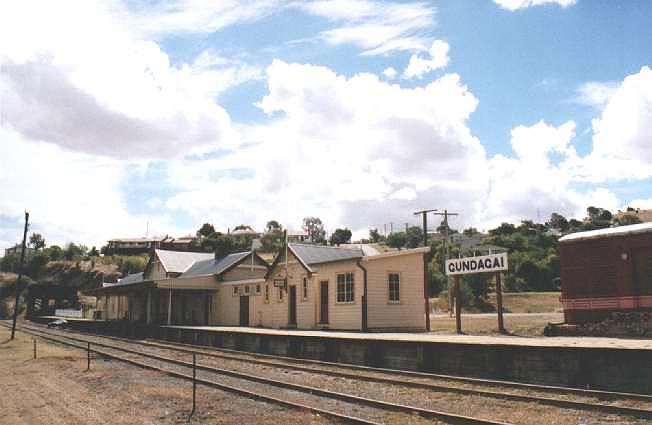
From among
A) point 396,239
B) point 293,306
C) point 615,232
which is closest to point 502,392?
point 615,232

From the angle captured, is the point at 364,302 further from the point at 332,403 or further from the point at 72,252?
the point at 72,252

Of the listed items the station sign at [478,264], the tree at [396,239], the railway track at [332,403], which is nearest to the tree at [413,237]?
the tree at [396,239]

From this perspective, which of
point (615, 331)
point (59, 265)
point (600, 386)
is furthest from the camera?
point (59, 265)

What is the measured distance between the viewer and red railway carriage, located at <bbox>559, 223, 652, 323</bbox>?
18859 mm

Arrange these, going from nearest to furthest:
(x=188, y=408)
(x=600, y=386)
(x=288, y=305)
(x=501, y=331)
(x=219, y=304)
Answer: (x=188, y=408)
(x=600, y=386)
(x=501, y=331)
(x=288, y=305)
(x=219, y=304)

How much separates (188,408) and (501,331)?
1327cm

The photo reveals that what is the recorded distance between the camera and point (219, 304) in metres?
36.2

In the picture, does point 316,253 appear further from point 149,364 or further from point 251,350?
point 149,364

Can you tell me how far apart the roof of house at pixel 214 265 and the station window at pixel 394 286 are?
15.6 m

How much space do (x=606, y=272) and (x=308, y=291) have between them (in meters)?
12.5

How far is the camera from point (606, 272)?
19781 mm

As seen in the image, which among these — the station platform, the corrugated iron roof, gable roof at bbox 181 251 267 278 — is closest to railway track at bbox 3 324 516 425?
the station platform

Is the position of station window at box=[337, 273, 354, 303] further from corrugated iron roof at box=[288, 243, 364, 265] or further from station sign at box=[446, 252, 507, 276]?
station sign at box=[446, 252, 507, 276]

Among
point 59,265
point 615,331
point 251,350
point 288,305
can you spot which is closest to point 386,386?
point 615,331
